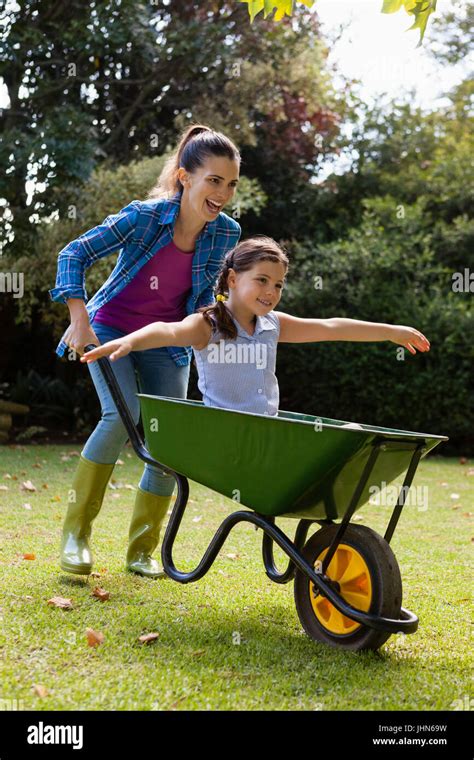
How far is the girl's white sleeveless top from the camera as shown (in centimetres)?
259

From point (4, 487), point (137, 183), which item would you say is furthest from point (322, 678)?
point (137, 183)

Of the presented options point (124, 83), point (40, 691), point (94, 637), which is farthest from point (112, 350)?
point (124, 83)

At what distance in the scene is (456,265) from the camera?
952 centimetres

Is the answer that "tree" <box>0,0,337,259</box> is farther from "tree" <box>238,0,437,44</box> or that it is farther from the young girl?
the young girl

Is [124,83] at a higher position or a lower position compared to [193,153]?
higher

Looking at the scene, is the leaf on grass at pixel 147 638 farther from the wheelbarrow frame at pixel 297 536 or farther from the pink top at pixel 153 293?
the pink top at pixel 153 293

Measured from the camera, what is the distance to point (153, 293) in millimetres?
2936

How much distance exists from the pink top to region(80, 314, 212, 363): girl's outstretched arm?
1.33 feet

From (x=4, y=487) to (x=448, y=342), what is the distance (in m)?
4.79

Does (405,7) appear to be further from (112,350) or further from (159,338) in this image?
(112,350)

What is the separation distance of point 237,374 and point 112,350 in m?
0.47

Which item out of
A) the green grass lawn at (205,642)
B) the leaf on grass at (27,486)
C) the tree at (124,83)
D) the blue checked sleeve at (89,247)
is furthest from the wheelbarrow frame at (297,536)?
the tree at (124,83)

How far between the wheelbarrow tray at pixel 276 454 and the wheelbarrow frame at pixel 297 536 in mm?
38
